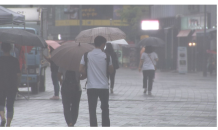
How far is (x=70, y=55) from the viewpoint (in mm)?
8172

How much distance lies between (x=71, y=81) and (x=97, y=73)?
2.27 ft

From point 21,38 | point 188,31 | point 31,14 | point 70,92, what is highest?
point 31,14

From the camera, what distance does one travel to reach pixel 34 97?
14.7 meters

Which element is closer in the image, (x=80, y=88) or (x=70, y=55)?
(x=70, y=55)

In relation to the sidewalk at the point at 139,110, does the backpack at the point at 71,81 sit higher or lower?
higher

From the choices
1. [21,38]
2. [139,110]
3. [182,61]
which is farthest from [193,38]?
[21,38]

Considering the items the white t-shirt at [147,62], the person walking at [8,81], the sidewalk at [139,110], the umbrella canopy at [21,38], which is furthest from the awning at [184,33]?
the person walking at [8,81]

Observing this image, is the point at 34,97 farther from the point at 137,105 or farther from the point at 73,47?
the point at 73,47

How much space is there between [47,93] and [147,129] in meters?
8.04

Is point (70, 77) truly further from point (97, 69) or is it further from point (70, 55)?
point (97, 69)

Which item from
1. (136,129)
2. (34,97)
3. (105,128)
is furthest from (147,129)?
(34,97)

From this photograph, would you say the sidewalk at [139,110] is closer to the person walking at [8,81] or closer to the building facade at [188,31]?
the person walking at [8,81]

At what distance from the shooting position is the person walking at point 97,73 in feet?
25.6

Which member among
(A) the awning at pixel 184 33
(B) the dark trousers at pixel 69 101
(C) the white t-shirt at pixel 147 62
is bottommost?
(B) the dark trousers at pixel 69 101
